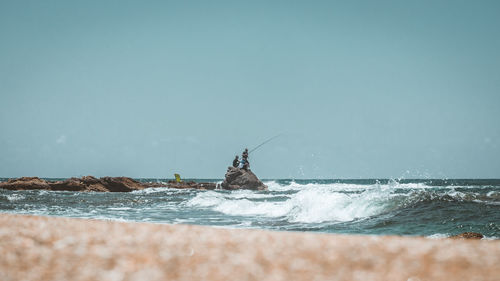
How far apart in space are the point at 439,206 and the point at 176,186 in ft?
90.3

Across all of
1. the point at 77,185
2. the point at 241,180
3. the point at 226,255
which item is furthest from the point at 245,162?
the point at 226,255

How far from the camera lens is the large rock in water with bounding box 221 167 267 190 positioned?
31242mm

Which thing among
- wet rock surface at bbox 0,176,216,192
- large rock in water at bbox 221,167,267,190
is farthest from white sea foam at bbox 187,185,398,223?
large rock in water at bbox 221,167,267,190

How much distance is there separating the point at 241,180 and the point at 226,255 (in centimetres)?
3082

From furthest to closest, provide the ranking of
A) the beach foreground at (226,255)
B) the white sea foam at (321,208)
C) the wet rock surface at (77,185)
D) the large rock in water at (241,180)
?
1. the large rock in water at (241,180)
2. the wet rock surface at (77,185)
3. the white sea foam at (321,208)
4. the beach foreground at (226,255)

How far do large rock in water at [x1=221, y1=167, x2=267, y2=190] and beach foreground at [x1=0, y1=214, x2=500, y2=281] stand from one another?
30507 mm

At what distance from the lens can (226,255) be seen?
0.70 metres

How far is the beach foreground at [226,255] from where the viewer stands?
0.64m

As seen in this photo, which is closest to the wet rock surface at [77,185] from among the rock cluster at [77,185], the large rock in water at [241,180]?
the rock cluster at [77,185]

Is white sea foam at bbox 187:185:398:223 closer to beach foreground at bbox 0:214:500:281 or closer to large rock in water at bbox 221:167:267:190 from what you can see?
beach foreground at bbox 0:214:500:281

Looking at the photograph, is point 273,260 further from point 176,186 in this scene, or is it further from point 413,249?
point 176,186

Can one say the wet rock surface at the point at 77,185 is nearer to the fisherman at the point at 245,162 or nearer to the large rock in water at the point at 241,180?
the large rock in water at the point at 241,180

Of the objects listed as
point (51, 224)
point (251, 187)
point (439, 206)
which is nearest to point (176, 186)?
point (251, 187)

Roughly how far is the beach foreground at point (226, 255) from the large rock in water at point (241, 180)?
1201 inches
